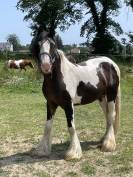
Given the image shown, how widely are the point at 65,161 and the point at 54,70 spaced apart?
133 centimetres

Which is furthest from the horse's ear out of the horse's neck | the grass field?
the grass field

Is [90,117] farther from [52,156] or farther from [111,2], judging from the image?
[111,2]

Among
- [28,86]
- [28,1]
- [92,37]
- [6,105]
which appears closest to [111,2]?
[92,37]

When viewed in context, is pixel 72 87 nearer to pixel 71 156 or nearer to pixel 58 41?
pixel 58 41

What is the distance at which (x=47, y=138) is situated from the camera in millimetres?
7426

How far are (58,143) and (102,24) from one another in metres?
36.1

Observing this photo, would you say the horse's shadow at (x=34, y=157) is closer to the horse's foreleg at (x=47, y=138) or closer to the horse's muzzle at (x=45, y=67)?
the horse's foreleg at (x=47, y=138)

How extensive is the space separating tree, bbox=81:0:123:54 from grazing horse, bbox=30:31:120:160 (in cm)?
3317

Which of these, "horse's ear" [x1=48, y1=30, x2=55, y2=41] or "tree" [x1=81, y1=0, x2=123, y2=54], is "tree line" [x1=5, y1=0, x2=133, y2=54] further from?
"horse's ear" [x1=48, y1=30, x2=55, y2=41]

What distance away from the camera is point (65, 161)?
23.2 ft

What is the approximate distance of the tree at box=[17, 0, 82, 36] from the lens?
44.6 m

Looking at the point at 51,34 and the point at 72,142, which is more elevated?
the point at 51,34

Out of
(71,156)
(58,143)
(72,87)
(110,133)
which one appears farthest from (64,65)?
(58,143)

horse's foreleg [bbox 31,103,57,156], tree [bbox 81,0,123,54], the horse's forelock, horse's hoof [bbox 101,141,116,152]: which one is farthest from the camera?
tree [bbox 81,0,123,54]
